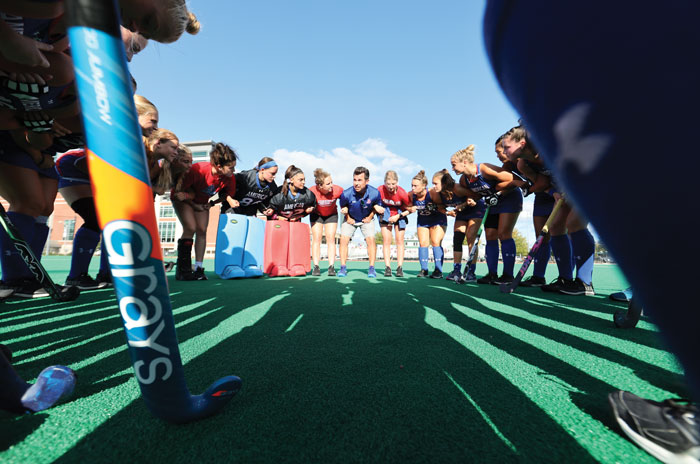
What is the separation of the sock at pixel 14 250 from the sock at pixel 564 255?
179 inches

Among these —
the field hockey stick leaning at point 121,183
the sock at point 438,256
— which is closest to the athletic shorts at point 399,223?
the sock at point 438,256

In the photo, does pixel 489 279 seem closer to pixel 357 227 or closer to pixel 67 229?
pixel 357 227

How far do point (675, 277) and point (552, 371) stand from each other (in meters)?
1.01

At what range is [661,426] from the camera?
2.06ft

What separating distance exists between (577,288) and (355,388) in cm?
300

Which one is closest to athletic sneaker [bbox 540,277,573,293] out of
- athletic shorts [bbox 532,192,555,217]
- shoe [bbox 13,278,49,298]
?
athletic shorts [bbox 532,192,555,217]

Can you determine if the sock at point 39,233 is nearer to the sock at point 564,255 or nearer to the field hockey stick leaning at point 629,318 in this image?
the field hockey stick leaning at point 629,318

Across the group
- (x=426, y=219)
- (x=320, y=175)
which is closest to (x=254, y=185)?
(x=320, y=175)

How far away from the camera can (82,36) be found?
468 millimetres

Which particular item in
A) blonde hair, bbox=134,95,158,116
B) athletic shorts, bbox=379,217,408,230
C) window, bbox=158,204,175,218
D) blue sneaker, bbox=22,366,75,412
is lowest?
blue sneaker, bbox=22,366,75,412

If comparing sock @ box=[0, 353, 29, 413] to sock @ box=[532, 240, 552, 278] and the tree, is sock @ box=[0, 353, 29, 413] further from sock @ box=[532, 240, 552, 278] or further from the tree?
the tree

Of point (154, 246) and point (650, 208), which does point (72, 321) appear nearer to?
point (154, 246)

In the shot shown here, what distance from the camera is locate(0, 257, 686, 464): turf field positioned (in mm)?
590

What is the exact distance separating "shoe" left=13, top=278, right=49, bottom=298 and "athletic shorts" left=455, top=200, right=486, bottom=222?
493 centimetres
